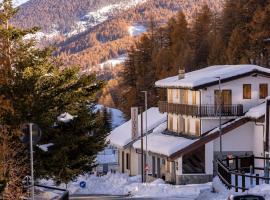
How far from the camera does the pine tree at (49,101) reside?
46.1 metres

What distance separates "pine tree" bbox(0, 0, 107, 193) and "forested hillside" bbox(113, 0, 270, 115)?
41737mm

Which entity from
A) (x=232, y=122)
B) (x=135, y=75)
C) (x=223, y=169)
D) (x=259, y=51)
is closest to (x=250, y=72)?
(x=232, y=122)

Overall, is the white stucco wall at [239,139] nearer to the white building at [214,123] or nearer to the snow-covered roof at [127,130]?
the white building at [214,123]

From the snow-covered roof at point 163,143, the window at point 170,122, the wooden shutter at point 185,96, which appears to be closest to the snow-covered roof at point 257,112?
the snow-covered roof at point 163,143

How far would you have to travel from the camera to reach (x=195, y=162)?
62.9 metres

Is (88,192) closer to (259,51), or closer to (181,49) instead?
(259,51)

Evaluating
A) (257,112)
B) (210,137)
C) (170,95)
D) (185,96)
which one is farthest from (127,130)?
(257,112)

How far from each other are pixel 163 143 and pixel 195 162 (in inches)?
161

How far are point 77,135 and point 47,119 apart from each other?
2.96 meters

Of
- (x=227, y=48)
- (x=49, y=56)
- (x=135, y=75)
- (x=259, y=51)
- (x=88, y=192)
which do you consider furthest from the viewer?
(x=135, y=75)

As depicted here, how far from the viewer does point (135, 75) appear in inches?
4904

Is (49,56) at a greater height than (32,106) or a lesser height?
greater

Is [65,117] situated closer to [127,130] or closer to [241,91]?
[241,91]

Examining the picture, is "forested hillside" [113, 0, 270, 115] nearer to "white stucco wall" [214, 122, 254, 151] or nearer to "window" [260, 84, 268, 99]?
→ "window" [260, 84, 268, 99]
